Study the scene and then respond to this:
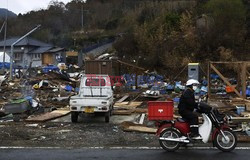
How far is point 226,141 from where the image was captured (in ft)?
29.4

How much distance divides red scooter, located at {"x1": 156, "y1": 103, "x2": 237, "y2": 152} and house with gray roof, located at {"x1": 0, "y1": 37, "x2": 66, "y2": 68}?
53.8 m

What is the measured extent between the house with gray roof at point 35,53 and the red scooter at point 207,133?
53.8 meters

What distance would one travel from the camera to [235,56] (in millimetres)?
33750

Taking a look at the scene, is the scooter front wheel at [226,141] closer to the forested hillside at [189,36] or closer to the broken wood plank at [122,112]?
the broken wood plank at [122,112]

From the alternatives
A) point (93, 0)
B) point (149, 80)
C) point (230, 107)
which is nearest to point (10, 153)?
point (230, 107)

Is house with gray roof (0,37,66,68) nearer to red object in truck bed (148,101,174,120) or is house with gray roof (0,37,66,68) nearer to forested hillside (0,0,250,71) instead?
forested hillside (0,0,250,71)

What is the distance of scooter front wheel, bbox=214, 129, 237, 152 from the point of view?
8930 millimetres

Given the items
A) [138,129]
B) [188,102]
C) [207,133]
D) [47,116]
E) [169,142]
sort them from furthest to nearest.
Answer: [47,116]
[138,129]
[169,142]
[188,102]
[207,133]

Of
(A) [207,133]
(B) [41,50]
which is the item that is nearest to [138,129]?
(A) [207,133]

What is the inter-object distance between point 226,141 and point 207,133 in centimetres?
51

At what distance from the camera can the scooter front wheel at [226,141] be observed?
29.3 feet

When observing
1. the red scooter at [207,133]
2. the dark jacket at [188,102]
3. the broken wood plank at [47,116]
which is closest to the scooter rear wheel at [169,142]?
the red scooter at [207,133]

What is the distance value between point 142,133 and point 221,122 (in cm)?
348

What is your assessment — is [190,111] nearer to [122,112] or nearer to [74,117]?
[74,117]
